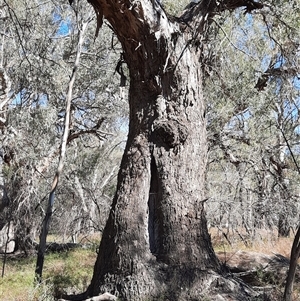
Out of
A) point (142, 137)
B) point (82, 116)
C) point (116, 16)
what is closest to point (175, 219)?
point (142, 137)

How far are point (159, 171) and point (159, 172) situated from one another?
11 millimetres

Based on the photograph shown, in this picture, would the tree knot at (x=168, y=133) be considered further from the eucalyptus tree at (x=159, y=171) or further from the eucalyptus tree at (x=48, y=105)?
the eucalyptus tree at (x=48, y=105)

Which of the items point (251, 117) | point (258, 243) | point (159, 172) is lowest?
point (258, 243)

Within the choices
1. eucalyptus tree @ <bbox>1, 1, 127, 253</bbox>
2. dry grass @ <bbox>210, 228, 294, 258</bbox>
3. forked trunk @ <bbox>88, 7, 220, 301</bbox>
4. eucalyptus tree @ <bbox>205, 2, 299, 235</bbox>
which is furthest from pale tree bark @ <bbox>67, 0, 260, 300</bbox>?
eucalyptus tree @ <bbox>1, 1, 127, 253</bbox>

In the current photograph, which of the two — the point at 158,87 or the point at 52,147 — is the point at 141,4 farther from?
Result: the point at 52,147

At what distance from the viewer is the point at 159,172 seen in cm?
497

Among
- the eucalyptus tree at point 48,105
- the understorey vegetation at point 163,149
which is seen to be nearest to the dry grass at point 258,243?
the understorey vegetation at point 163,149

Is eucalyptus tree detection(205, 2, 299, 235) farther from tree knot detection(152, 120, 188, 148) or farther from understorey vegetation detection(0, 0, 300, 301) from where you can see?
tree knot detection(152, 120, 188, 148)

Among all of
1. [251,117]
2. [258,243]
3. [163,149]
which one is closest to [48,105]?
[251,117]

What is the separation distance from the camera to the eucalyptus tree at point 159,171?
4566 millimetres

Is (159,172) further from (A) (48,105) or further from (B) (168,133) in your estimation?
(A) (48,105)

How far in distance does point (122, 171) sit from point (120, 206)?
0.43 meters

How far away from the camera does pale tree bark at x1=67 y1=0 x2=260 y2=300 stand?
4566 mm

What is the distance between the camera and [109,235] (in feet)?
15.9
